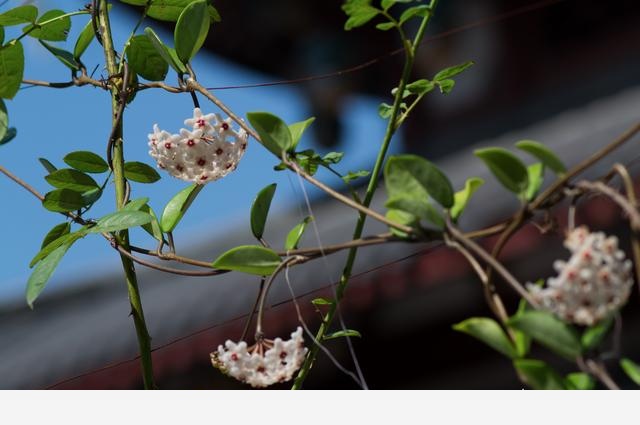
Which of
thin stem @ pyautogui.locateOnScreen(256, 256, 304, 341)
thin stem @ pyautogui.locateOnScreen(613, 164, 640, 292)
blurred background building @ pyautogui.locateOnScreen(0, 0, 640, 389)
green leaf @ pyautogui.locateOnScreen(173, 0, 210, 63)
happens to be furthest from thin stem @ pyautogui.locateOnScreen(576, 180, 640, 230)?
blurred background building @ pyautogui.locateOnScreen(0, 0, 640, 389)

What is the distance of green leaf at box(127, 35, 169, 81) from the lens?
0.56 meters

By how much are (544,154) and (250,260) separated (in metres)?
0.14

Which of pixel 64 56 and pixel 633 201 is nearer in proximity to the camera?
pixel 633 201

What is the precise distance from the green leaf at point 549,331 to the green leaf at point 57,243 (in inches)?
10.8

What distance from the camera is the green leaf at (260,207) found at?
1.56ft

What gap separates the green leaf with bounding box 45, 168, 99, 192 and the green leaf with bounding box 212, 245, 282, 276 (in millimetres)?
187

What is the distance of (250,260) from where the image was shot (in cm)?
41

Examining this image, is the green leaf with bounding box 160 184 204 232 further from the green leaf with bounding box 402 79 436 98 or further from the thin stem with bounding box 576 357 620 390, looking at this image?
the thin stem with bounding box 576 357 620 390

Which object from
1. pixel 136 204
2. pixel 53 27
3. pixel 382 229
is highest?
pixel 53 27

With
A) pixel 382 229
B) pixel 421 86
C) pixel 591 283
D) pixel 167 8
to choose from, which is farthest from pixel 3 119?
pixel 382 229

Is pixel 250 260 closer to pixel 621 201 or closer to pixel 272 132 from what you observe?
pixel 272 132

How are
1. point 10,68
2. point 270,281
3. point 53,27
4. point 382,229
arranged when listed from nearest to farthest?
point 270,281, point 10,68, point 53,27, point 382,229

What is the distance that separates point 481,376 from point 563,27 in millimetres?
2135
